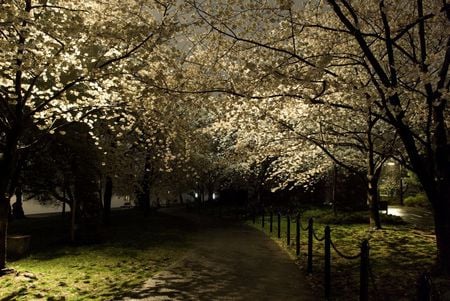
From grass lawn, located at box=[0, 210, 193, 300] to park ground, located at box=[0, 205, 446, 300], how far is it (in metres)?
0.02

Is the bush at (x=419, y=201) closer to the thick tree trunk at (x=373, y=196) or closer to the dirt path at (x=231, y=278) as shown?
the thick tree trunk at (x=373, y=196)

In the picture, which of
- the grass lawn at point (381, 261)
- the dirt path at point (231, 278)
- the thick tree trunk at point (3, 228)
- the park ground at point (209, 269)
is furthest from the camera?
the thick tree trunk at point (3, 228)

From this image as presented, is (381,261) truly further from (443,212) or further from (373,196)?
(373,196)

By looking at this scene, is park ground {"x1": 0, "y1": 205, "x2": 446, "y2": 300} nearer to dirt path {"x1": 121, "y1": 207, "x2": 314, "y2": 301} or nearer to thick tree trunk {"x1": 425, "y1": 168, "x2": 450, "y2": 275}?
dirt path {"x1": 121, "y1": 207, "x2": 314, "y2": 301}

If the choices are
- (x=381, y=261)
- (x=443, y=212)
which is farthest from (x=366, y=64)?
(x=381, y=261)

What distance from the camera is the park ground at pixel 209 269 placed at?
794 centimetres

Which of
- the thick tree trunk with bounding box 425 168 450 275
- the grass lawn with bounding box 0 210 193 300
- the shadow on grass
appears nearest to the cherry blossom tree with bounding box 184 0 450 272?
the thick tree trunk with bounding box 425 168 450 275

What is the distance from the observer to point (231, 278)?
30.4ft

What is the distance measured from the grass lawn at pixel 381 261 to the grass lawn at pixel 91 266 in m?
4.35

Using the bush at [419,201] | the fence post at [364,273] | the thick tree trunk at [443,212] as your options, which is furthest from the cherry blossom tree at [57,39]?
the bush at [419,201]

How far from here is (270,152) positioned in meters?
15.8

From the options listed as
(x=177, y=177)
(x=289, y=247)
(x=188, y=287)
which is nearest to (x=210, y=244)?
(x=289, y=247)

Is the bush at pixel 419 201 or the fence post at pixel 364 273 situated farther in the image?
the bush at pixel 419 201

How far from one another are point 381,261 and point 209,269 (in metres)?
4.90
